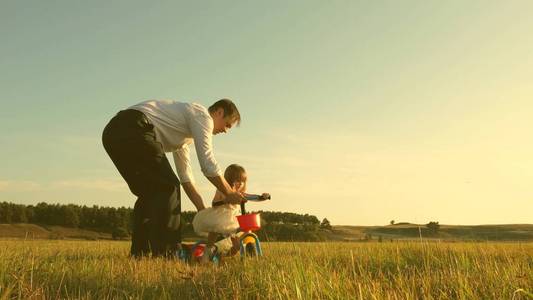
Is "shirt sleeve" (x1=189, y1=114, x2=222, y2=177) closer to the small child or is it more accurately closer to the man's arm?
the small child

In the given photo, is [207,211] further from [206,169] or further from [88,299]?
[88,299]

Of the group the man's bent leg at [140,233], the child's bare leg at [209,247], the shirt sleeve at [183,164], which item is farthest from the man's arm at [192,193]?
the man's bent leg at [140,233]

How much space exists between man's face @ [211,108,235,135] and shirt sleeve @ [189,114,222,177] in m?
0.23

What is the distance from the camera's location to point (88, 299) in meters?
2.47

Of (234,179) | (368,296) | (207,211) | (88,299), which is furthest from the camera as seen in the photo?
(234,179)

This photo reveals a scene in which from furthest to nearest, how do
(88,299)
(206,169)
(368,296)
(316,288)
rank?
(206,169) < (88,299) < (316,288) < (368,296)

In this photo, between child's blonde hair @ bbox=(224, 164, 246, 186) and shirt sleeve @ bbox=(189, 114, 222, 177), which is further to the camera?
child's blonde hair @ bbox=(224, 164, 246, 186)

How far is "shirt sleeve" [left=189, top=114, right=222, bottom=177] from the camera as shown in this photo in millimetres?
5463

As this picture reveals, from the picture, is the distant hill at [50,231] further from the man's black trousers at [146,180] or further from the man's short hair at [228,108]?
the man's short hair at [228,108]

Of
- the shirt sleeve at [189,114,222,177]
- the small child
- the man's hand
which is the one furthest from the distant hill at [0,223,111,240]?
the man's hand

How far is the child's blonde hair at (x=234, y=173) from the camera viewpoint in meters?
6.30

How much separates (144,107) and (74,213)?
253ft

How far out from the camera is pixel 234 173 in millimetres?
6305

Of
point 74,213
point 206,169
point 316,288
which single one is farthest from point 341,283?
point 74,213
